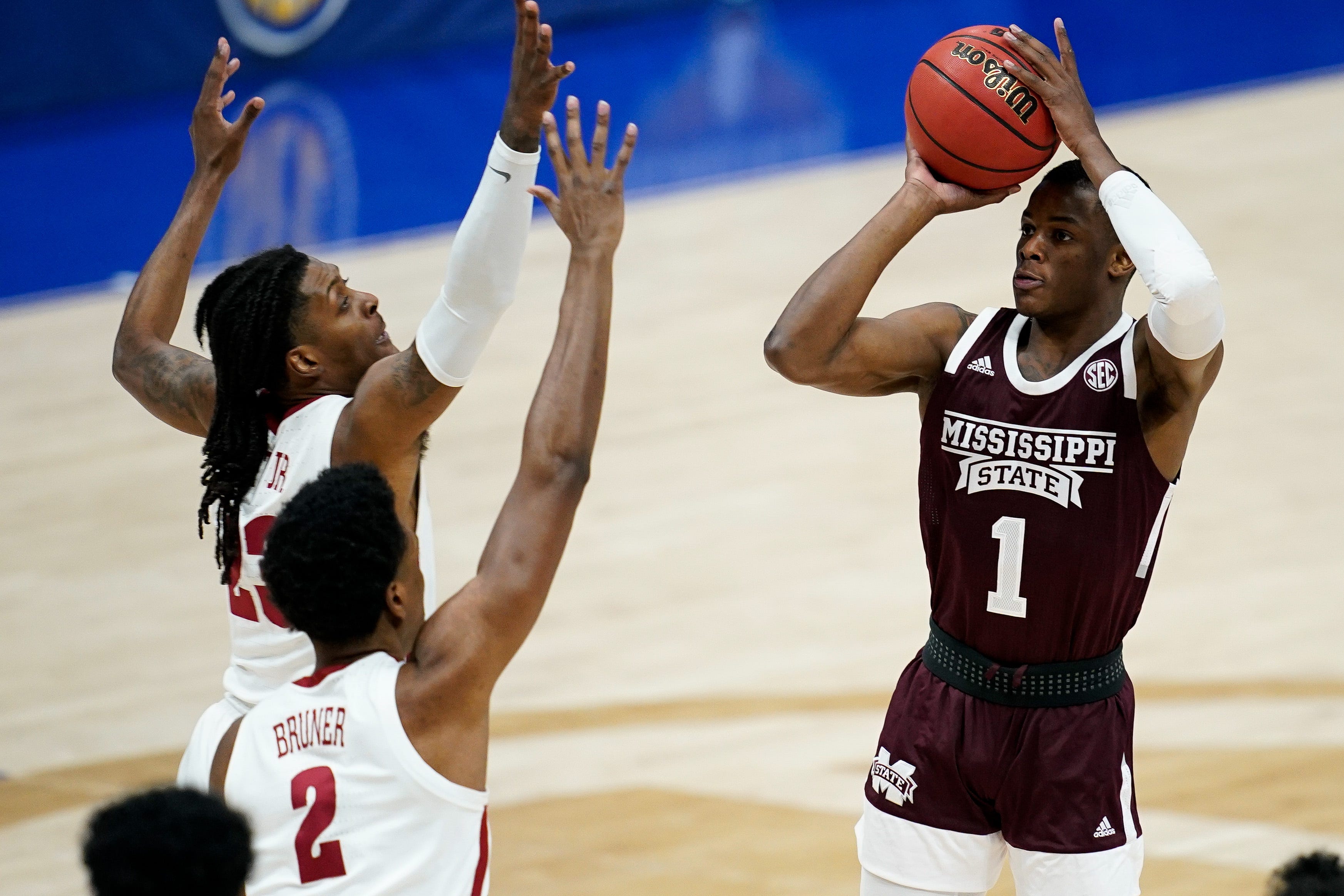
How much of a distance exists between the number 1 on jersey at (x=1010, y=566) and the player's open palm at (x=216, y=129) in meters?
1.94

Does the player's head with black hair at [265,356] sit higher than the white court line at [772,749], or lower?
higher

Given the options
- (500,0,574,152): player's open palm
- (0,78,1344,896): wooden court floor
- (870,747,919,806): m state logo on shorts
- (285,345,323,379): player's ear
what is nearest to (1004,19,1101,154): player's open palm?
(500,0,574,152): player's open palm

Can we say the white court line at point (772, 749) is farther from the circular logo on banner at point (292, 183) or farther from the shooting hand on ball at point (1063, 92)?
the circular logo on banner at point (292, 183)

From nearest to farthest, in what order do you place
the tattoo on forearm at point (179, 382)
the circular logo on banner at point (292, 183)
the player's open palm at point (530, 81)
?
the player's open palm at point (530, 81) < the tattoo on forearm at point (179, 382) < the circular logo on banner at point (292, 183)

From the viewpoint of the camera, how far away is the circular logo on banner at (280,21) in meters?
17.7

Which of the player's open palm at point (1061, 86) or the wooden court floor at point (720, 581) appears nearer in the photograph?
the player's open palm at point (1061, 86)

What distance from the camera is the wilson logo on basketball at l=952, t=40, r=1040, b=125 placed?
11.7 feet

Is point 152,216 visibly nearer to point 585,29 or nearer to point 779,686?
point 585,29

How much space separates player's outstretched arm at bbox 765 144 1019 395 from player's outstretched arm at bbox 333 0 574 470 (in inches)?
23.3

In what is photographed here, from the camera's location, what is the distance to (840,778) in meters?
6.08

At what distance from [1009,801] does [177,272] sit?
2.22 meters

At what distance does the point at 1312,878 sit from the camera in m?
2.28

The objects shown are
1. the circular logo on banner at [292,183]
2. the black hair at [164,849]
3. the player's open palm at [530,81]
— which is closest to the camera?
the black hair at [164,849]

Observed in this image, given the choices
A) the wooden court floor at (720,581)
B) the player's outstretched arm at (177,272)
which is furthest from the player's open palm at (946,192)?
the wooden court floor at (720,581)
